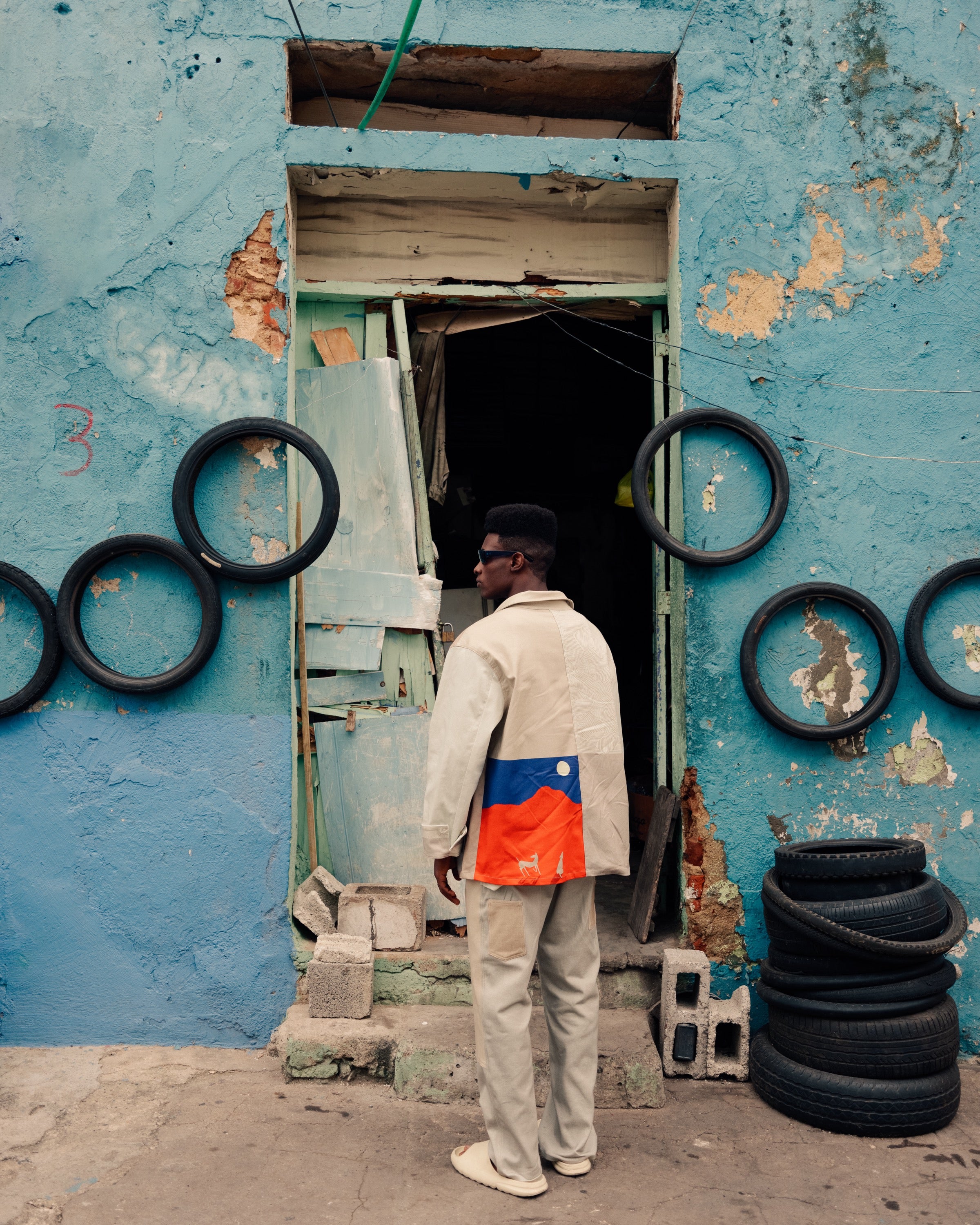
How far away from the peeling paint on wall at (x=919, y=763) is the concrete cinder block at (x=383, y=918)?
6.69ft

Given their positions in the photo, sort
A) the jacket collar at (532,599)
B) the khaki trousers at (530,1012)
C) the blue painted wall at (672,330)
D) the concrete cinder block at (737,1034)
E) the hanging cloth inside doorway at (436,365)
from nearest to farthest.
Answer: the khaki trousers at (530,1012) → the jacket collar at (532,599) → the concrete cinder block at (737,1034) → the blue painted wall at (672,330) → the hanging cloth inside doorway at (436,365)

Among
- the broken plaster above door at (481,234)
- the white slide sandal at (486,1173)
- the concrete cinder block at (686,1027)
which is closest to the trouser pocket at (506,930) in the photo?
the white slide sandal at (486,1173)

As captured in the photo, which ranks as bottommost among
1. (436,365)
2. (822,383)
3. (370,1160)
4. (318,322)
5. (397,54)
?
(370,1160)

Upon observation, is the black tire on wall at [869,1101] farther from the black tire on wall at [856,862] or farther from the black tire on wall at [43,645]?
the black tire on wall at [43,645]

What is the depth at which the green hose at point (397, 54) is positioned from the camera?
130 inches

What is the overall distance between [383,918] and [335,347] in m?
2.49

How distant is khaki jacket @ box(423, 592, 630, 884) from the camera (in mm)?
2715

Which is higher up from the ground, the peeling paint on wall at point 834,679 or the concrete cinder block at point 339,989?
the peeling paint on wall at point 834,679

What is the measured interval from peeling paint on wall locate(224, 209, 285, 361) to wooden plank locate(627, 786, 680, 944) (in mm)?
2481

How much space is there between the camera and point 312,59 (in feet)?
12.7

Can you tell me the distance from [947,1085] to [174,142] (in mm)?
4588

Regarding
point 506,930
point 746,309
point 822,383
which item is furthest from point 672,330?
point 506,930

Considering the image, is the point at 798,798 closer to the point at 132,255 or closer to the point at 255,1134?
the point at 255,1134

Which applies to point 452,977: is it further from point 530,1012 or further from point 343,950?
point 530,1012
